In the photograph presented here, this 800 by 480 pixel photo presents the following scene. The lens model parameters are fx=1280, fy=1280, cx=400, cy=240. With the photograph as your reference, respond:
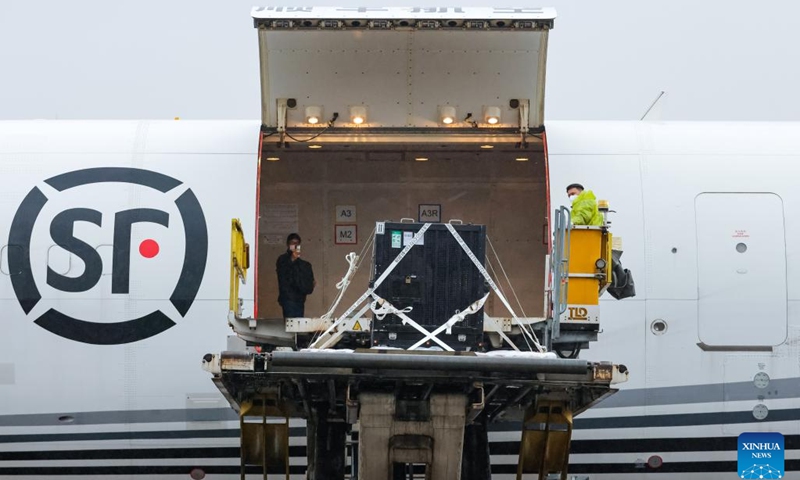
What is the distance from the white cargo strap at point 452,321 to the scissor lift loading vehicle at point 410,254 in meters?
0.02

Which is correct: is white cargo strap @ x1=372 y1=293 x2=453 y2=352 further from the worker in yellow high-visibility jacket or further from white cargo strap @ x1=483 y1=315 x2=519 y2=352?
the worker in yellow high-visibility jacket

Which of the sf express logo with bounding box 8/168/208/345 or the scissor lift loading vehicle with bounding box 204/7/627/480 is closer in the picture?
the scissor lift loading vehicle with bounding box 204/7/627/480

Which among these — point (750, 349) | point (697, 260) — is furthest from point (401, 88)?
point (750, 349)

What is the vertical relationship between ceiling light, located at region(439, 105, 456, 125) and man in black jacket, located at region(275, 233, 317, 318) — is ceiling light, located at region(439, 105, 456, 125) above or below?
above

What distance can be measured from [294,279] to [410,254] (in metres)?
3.07

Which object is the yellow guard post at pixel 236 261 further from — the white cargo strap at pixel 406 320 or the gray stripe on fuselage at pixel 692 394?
the gray stripe on fuselage at pixel 692 394

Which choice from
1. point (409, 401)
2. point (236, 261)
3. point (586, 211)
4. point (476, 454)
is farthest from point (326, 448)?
point (586, 211)

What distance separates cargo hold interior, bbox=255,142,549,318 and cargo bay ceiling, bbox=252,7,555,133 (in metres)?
1.71

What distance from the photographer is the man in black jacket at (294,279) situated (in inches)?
536

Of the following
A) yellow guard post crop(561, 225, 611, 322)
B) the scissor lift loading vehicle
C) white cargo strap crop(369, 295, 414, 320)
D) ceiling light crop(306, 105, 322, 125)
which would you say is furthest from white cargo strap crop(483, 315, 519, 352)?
ceiling light crop(306, 105, 322, 125)

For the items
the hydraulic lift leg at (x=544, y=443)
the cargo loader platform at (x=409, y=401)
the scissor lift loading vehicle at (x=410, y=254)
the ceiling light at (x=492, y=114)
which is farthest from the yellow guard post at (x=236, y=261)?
the ceiling light at (x=492, y=114)

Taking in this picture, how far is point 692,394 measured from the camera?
1359 cm

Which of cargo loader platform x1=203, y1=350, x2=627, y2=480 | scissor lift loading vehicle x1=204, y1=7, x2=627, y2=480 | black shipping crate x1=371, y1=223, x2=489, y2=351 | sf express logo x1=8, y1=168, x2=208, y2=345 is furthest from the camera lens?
sf express logo x1=8, y1=168, x2=208, y2=345

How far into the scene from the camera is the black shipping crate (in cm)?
1077
